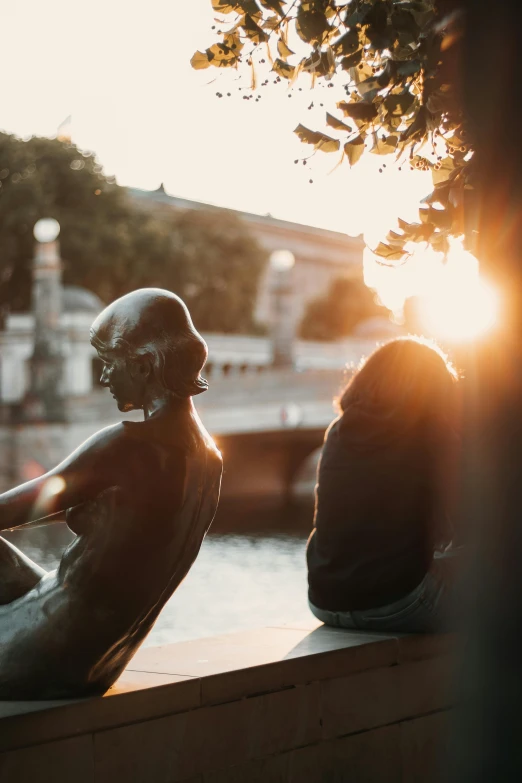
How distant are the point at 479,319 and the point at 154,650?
5.18ft

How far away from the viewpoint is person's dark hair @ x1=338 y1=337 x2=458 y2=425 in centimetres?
358

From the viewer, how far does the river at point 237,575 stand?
9.40m

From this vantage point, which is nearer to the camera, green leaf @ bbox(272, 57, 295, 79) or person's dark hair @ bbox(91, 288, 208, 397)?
person's dark hair @ bbox(91, 288, 208, 397)

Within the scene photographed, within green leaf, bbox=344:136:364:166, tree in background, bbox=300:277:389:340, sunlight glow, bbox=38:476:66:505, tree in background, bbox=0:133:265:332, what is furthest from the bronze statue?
tree in background, bbox=300:277:389:340

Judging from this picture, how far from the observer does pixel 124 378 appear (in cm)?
266

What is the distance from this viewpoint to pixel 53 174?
3058cm

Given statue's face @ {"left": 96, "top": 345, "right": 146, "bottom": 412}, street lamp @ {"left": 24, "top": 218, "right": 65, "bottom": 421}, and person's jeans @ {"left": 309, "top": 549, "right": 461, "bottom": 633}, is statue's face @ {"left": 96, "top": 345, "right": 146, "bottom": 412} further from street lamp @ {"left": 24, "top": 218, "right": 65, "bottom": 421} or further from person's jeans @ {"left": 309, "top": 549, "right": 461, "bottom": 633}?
street lamp @ {"left": 24, "top": 218, "right": 65, "bottom": 421}

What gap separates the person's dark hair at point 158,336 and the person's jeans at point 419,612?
1.06 meters

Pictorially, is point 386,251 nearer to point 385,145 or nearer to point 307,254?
point 385,145

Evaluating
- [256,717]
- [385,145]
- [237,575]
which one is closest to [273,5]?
[385,145]

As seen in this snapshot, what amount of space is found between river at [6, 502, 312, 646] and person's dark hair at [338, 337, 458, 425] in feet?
6.39

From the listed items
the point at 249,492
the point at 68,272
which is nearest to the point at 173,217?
the point at 68,272

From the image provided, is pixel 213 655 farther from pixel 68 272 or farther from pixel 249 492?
pixel 68 272

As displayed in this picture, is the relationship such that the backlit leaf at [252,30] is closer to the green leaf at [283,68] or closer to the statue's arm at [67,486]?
the green leaf at [283,68]
